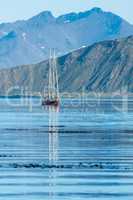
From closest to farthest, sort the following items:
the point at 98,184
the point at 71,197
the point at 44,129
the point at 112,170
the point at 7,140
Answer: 1. the point at 71,197
2. the point at 98,184
3. the point at 112,170
4. the point at 7,140
5. the point at 44,129

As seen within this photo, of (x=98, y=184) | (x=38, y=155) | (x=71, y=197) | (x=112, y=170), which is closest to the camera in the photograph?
(x=71, y=197)

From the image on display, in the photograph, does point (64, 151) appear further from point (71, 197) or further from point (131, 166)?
point (71, 197)

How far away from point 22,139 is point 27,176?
27445 mm

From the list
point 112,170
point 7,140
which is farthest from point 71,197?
point 7,140

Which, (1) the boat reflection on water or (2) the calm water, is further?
(1) the boat reflection on water

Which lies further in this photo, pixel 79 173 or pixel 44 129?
pixel 44 129

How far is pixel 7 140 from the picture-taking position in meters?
63.1

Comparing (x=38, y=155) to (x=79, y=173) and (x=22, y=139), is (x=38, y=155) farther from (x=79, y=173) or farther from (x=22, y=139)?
(x=22, y=139)

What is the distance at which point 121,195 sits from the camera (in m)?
31.5

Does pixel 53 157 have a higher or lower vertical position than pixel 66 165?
lower

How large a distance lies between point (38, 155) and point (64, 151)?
3389 mm

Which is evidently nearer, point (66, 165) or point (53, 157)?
point (66, 165)

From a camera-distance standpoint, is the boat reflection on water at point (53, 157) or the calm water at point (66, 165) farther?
the boat reflection on water at point (53, 157)

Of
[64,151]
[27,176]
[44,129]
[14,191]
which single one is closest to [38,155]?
[64,151]
